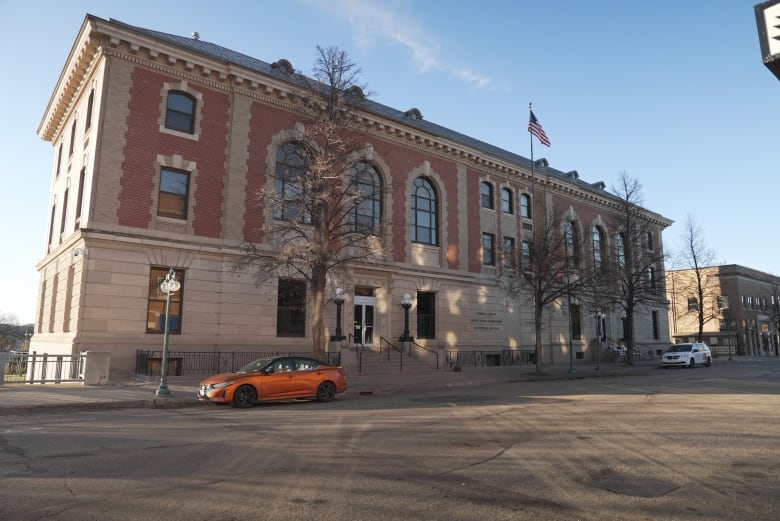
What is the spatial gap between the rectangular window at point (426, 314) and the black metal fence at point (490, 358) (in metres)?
1.70

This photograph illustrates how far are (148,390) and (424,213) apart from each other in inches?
765

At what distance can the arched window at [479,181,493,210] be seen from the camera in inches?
1378

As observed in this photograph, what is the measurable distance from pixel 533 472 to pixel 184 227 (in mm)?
18786

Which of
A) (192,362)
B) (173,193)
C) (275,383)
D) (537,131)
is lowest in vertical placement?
(275,383)

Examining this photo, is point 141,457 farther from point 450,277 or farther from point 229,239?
point 450,277

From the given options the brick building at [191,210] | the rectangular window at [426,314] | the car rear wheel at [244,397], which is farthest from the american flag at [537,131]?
the car rear wheel at [244,397]

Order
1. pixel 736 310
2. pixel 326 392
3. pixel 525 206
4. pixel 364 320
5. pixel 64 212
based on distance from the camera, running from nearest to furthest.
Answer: pixel 326 392 → pixel 64 212 → pixel 364 320 → pixel 525 206 → pixel 736 310

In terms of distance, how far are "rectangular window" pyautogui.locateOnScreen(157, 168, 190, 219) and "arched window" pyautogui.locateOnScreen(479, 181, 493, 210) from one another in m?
19.4

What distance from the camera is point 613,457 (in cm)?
773

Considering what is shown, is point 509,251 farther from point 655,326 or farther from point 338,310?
point 655,326

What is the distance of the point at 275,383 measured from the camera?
14.6m

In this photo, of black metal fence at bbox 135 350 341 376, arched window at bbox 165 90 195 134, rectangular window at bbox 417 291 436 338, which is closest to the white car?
rectangular window at bbox 417 291 436 338

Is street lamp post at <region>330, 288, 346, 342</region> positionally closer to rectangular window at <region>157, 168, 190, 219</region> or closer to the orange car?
the orange car

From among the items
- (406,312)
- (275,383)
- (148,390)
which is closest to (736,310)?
(406,312)
